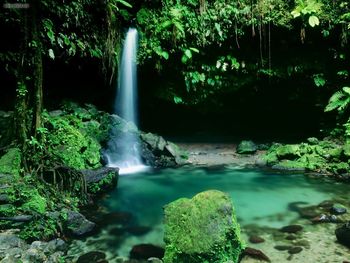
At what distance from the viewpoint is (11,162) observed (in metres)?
6.96

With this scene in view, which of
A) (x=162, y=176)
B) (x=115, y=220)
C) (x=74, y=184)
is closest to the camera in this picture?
(x=115, y=220)

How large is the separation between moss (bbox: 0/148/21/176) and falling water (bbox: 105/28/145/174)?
10.5 feet

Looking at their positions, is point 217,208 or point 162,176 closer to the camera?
point 217,208

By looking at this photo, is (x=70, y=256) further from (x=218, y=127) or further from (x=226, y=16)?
(x=218, y=127)

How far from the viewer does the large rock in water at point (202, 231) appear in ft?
14.4

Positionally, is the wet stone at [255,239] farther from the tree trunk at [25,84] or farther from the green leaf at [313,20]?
the green leaf at [313,20]

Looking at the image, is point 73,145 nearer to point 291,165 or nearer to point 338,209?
point 291,165

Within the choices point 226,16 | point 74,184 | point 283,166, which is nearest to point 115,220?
Answer: point 74,184

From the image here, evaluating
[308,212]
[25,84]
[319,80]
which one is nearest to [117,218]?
[25,84]

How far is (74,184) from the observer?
22.9 feet

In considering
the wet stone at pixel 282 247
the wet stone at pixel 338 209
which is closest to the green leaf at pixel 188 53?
the wet stone at pixel 338 209

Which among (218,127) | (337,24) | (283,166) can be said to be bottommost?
(283,166)

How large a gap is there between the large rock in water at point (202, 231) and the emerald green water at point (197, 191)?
3.49 ft

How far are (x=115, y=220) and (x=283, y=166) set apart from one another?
206 inches
